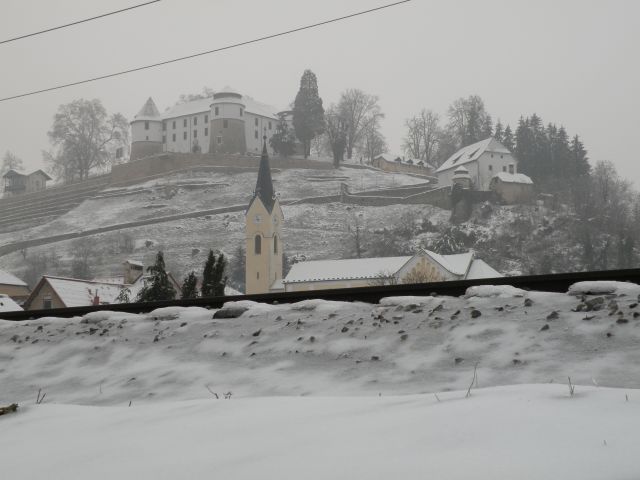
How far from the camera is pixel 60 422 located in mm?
3861

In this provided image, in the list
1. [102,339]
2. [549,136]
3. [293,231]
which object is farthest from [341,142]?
[102,339]

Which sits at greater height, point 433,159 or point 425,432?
point 433,159

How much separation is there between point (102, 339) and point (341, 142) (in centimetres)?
9141

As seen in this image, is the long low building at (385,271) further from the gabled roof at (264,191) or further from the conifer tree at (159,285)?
the conifer tree at (159,285)

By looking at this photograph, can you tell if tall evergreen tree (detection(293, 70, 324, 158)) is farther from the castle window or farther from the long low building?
the long low building

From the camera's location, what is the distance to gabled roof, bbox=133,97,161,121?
103 meters

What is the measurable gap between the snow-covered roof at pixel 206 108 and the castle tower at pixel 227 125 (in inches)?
75.6

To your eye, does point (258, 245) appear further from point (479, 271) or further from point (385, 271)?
point (479, 271)

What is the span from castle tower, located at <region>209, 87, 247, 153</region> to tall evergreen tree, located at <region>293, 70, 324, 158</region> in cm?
809

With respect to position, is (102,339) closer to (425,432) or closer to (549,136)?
(425,432)

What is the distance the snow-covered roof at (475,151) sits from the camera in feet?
272

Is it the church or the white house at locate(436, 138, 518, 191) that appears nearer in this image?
the church

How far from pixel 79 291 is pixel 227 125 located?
6237 cm

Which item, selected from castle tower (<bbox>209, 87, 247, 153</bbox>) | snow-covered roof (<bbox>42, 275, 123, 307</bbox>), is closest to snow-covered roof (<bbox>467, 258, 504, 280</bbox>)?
snow-covered roof (<bbox>42, 275, 123, 307</bbox>)
